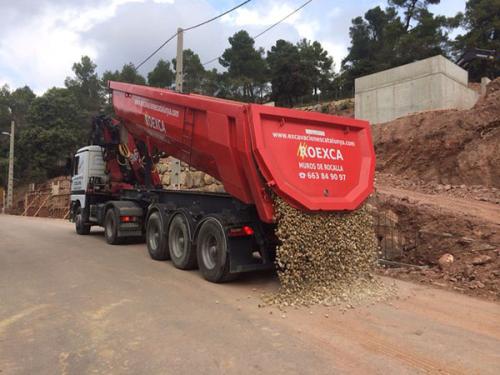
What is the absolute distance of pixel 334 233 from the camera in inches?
258

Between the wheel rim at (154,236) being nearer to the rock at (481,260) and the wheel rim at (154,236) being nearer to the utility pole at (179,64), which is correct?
the rock at (481,260)

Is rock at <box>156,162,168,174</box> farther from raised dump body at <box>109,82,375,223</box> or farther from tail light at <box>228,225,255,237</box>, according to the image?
tail light at <box>228,225,255,237</box>

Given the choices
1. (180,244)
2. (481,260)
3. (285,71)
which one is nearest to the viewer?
(481,260)

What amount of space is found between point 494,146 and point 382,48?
3429 cm

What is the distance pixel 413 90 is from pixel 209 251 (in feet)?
58.3

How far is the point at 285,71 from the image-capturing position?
153 feet

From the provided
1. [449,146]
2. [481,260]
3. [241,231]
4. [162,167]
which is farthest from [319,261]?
[162,167]

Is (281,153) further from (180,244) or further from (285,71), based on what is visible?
(285,71)

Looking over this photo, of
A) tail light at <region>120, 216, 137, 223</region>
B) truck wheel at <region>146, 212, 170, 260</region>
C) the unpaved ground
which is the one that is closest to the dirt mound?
the unpaved ground

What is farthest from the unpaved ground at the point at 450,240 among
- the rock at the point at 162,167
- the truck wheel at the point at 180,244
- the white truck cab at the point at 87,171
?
the white truck cab at the point at 87,171

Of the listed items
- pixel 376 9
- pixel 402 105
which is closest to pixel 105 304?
pixel 402 105

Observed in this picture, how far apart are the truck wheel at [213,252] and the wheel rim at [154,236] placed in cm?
205

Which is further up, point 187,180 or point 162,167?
point 162,167

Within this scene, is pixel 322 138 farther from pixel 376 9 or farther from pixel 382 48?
pixel 376 9
